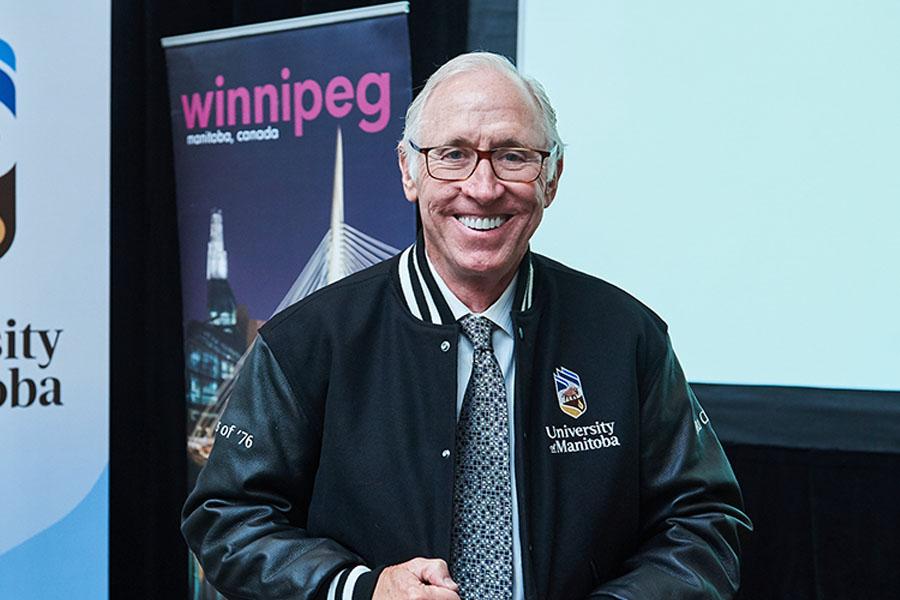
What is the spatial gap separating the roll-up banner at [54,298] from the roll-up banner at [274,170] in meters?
0.39

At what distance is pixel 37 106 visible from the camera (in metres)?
3.25

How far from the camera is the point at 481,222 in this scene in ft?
5.03

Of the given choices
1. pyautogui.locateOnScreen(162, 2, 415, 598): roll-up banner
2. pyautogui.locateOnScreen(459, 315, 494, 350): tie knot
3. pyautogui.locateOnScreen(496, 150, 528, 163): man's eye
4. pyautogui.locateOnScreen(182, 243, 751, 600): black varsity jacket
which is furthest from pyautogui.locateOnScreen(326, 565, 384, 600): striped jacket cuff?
pyautogui.locateOnScreen(162, 2, 415, 598): roll-up banner

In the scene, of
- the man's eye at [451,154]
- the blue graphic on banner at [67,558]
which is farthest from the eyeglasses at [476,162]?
the blue graphic on banner at [67,558]

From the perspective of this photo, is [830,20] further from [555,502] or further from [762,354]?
[555,502]

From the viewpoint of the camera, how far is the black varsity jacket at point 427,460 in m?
1.49

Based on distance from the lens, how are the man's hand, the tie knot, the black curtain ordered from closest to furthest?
1. the man's hand
2. the tie knot
3. the black curtain

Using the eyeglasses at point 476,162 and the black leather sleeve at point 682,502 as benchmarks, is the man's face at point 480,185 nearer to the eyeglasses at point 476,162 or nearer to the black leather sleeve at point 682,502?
the eyeglasses at point 476,162

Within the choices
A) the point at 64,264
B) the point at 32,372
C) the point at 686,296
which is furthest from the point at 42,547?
the point at 686,296

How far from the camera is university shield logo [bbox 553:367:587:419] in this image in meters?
1.56

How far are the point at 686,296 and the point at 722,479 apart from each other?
4.39 ft

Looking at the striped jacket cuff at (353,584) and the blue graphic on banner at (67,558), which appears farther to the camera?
the blue graphic on banner at (67,558)

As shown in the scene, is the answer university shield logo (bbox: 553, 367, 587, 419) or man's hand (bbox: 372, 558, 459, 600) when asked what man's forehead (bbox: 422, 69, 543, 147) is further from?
man's hand (bbox: 372, 558, 459, 600)

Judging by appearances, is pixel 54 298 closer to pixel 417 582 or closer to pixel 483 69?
pixel 483 69
